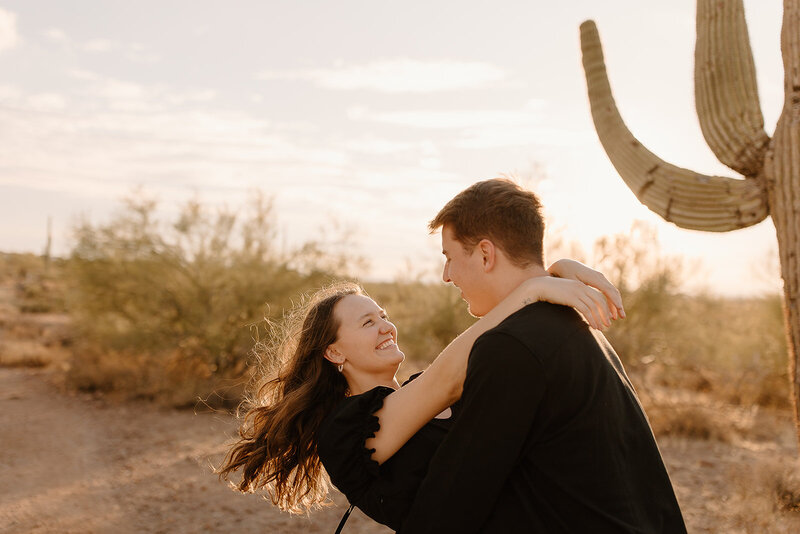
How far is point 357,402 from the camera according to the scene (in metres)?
2.50

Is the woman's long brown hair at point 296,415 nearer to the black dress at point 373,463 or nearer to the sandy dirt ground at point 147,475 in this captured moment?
the black dress at point 373,463

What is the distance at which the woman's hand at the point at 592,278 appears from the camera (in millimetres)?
2418

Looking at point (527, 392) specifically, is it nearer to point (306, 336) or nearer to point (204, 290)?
point (306, 336)

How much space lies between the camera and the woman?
2.26 m

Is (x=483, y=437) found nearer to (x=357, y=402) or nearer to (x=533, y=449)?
(x=533, y=449)

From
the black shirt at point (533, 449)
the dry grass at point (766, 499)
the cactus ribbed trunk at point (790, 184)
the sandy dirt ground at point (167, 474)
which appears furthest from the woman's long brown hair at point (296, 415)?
the dry grass at point (766, 499)

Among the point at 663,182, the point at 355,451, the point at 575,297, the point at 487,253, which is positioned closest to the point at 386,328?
the point at 355,451

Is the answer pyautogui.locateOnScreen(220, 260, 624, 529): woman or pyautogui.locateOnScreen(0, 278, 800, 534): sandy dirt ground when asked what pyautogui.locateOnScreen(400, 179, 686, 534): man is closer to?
pyautogui.locateOnScreen(220, 260, 624, 529): woman

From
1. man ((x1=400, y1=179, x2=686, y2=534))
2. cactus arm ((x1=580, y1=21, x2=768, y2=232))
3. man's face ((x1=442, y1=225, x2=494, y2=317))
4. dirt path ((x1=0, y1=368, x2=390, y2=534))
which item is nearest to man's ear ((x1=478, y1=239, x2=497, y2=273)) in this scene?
man's face ((x1=442, y1=225, x2=494, y2=317))

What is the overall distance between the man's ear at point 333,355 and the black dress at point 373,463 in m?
0.54

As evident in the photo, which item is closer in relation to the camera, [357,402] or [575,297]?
[575,297]

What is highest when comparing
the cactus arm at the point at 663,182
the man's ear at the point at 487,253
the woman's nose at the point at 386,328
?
the cactus arm at the point at 663,182

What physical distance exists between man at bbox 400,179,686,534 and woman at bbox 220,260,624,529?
23 cm

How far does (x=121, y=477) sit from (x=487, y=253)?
301 inches
